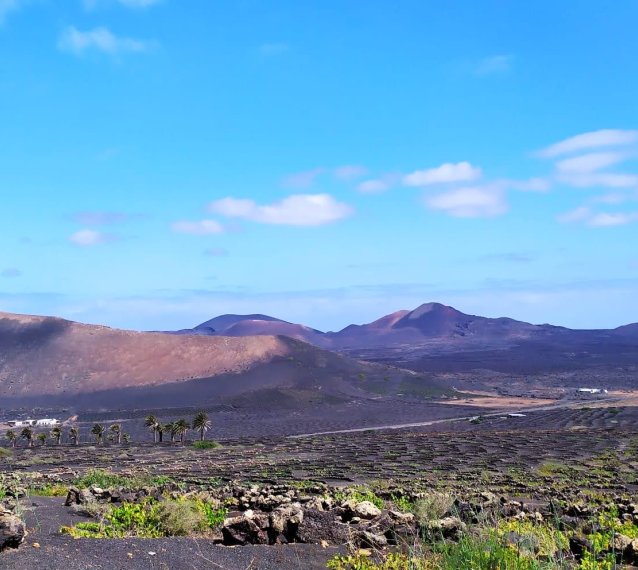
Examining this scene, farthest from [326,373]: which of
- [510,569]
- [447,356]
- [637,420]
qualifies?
[510,569]

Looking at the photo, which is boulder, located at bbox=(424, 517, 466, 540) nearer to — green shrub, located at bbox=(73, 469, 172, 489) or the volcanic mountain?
green shrub, located at bbox=(73, 469, 172, 489)

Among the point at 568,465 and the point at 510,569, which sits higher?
the point at 510,569

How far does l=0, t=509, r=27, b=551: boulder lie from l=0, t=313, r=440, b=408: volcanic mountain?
291 feet

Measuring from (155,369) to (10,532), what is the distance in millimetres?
109040

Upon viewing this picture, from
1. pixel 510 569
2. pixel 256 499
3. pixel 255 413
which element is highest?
pixel 510 569

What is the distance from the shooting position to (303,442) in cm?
5566

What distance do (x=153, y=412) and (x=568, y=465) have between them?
64774 millimetres

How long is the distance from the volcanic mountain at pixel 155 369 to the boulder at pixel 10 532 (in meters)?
88.7

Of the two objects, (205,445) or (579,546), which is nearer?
(579,546)

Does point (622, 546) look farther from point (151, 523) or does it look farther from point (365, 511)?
point (151, 523)

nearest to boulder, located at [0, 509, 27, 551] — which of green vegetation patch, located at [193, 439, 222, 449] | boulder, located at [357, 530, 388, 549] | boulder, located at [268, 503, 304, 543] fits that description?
boulder, located at [268, 503, 304, 543]

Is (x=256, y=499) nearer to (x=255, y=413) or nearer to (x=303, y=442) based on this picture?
(x=303, y=442)

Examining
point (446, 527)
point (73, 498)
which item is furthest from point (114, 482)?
point (446, 527)

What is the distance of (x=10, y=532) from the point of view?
8.25 metres
